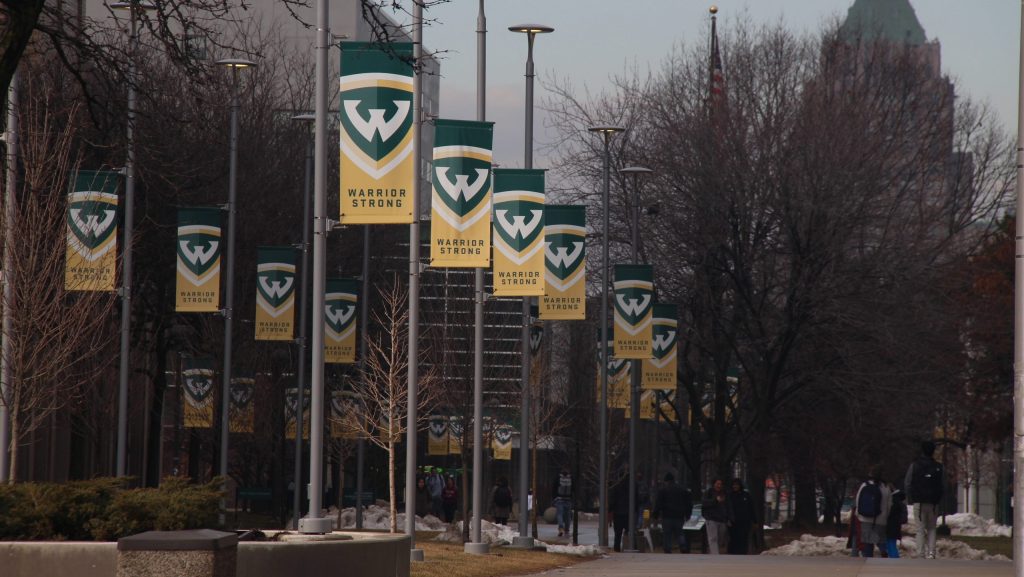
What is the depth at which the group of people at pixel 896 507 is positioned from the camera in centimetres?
2683

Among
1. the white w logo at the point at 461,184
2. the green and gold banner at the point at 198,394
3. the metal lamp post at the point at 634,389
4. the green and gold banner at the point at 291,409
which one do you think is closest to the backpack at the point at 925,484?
the white w logo at the point at 461,184

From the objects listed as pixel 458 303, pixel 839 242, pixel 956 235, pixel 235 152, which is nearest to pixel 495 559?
pixel 235 152

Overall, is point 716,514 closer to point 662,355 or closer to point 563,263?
point 662,355

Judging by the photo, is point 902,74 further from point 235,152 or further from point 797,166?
point 235,152

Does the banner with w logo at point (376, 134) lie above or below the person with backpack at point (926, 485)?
above

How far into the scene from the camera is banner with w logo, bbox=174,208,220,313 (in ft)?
105

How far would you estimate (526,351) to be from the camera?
1121 inches

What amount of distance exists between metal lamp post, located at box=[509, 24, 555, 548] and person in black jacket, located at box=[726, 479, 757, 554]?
476cm

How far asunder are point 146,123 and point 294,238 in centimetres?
990

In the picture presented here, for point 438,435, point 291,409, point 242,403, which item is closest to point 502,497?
point 438,435

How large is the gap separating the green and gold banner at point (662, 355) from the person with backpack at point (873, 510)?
382 inches

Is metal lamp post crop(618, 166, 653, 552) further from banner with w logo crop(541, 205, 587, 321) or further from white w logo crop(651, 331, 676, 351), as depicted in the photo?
banner with w logo crop(541, 205, 587, 321)

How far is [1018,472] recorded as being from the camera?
50.9ft

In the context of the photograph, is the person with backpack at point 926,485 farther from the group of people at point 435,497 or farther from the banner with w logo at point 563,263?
the group of people at point 435,497
